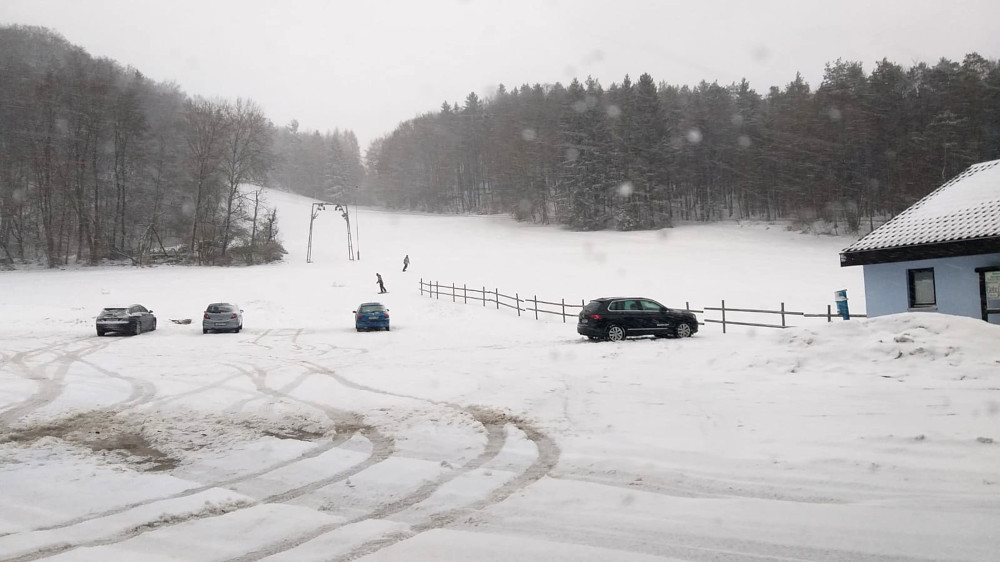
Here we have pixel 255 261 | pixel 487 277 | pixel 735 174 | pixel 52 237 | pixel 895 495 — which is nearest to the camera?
pixel 895 495

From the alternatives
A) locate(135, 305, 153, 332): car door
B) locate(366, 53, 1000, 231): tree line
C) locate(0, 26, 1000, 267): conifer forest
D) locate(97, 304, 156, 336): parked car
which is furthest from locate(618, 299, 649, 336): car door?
locate(366, 53, 1000, 231): tree line

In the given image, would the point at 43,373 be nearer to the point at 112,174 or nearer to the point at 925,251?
the point at 925,251

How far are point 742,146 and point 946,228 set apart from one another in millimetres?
58152

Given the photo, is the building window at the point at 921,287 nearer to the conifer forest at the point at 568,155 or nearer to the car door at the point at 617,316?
the car door at the point at 617,316

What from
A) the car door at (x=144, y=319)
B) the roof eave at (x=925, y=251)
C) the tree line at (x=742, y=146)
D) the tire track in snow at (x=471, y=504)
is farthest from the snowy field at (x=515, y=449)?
the tree line at (x=742, y=146)

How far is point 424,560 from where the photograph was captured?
176 inches

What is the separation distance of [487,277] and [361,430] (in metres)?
36.4

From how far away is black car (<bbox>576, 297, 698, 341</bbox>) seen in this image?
62.7ft

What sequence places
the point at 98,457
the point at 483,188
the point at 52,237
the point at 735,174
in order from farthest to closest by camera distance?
the point at 483,188, the point at 735,174, the point at 52,237, the point at 98,457

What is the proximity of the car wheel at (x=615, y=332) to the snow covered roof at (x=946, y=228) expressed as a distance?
25.2ft

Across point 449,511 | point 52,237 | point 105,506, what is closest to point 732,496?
point 449,511

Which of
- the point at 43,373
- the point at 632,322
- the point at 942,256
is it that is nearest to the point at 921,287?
the point at 942,256

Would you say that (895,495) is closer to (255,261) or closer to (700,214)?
(255,261)

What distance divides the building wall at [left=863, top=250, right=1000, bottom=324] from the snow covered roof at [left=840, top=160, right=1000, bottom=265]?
499 millimetres
